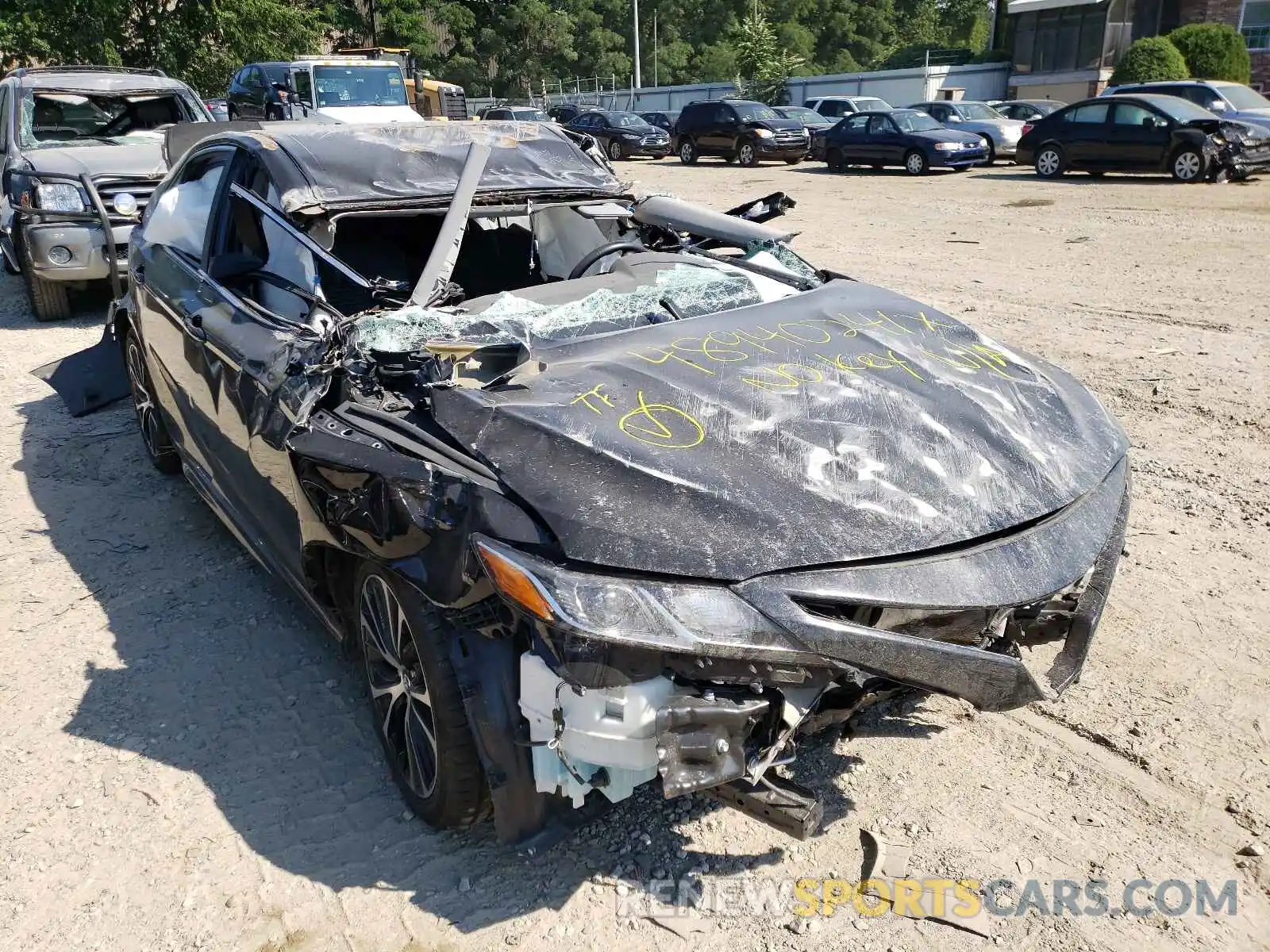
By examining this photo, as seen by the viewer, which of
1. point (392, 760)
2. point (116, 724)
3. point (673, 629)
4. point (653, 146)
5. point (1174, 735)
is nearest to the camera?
point (673, 629)

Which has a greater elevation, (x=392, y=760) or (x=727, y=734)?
(x=727, y=734)

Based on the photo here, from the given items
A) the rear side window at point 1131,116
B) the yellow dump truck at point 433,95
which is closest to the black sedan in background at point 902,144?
the rear side window at point 1131,116

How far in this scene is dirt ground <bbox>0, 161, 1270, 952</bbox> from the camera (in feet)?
8.37

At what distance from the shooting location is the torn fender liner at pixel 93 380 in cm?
630

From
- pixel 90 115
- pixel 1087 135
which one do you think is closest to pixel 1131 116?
pixel 1087 135

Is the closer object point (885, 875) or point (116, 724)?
point (885, 875)

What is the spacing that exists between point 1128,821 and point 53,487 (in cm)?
514

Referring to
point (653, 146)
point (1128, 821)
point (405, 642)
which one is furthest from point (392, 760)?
point (653, 146)

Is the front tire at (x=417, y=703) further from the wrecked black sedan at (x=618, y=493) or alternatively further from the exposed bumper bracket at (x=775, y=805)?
the exposed bumper bracket at (x=775, y=805)

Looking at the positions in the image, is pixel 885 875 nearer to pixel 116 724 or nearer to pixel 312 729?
pixel 312 729

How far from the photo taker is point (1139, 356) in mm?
7160

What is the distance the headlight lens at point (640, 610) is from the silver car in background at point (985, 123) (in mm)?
20679

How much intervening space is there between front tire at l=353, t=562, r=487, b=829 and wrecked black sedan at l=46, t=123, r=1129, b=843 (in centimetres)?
1

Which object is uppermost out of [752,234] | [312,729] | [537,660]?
[752,234]
